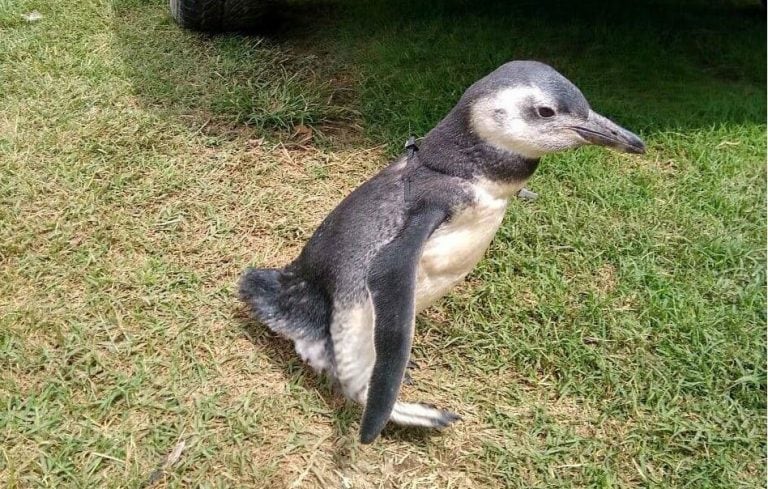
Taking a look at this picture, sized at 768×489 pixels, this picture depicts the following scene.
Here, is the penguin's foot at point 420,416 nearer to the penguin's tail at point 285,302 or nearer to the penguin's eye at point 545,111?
the penguin's tail at point 285,302

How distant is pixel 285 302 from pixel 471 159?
64cm

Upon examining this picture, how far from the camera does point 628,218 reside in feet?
7.06

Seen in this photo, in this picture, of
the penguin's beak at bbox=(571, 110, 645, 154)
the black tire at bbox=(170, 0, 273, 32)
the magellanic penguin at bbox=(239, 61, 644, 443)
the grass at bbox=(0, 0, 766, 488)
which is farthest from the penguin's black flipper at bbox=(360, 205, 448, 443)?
the black tire at bbox=(170, 0, 273, 32)

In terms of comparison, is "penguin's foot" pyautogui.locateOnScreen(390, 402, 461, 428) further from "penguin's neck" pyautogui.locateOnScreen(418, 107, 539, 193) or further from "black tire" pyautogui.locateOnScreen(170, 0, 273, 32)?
"black tire" pyautogui.locateOnScreen(170, 0, 273, 32)

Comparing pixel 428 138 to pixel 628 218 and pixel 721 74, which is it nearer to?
pixel 628 218

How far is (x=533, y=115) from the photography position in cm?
123

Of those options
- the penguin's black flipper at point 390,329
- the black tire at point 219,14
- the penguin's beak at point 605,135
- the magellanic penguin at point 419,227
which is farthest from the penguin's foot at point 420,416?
the black tire at point 219,14

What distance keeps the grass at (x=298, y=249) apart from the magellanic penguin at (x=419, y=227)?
0.22m

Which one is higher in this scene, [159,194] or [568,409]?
Answer: [159,194]

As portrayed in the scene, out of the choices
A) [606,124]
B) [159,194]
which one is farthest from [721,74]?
[159,194]

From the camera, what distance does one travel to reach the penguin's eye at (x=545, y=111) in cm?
122

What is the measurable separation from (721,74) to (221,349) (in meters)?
2.98

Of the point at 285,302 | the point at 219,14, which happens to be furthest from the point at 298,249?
the point at 219,14

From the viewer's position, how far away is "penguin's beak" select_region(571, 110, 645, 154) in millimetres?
1262
